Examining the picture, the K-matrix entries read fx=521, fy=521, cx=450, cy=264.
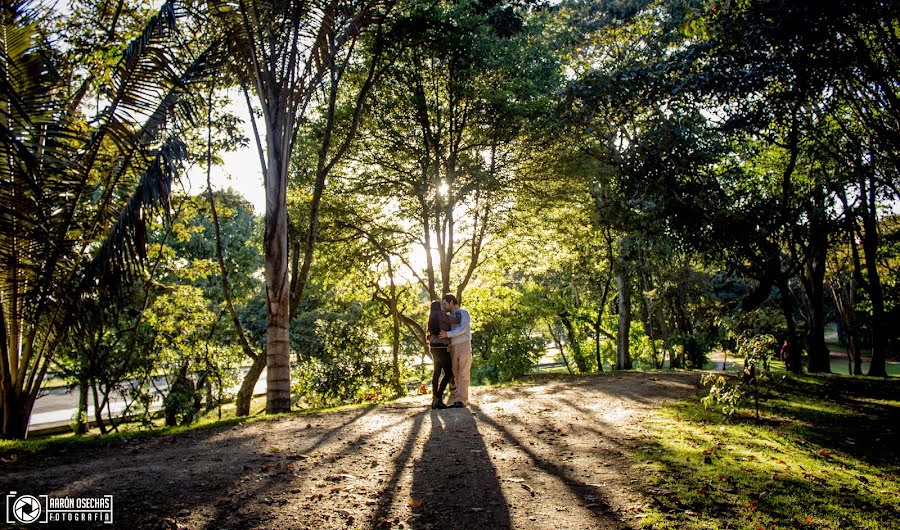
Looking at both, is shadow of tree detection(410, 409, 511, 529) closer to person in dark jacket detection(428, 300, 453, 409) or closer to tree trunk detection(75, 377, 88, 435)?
person in dark jacket detection(428, 300, 453, 409)

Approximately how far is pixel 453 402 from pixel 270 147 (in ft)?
19.4

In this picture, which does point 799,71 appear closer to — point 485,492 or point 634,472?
point 634,472

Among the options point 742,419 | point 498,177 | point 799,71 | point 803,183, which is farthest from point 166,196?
point 803,183

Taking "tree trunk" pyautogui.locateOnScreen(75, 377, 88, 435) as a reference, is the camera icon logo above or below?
above

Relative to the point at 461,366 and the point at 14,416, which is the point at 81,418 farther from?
the point at 461,366

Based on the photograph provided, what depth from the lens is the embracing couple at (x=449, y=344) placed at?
9.53 meters

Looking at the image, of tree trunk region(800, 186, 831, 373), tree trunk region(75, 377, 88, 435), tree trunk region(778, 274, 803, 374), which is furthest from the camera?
tree trunk region(75, 377, 88, 435)

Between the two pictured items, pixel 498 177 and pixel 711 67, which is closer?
pixel 711 67

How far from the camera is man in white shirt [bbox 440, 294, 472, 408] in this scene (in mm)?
9633

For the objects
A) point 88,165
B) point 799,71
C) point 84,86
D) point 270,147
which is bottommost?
point 88,165

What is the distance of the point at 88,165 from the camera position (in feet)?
24.4

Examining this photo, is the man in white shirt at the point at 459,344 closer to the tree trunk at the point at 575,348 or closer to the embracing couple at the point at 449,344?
the embracing couple at the point at 449,344

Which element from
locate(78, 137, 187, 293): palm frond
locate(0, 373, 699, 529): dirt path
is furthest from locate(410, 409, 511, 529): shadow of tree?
locate(78, 137, 187, 293): palm frond

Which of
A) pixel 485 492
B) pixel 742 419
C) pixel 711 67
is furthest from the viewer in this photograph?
pixel 711 67
